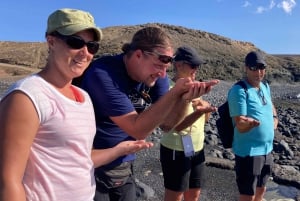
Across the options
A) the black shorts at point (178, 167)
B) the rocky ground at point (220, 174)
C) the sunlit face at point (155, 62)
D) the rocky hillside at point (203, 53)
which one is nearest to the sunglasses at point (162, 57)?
the sunlit face at point (155, 62)

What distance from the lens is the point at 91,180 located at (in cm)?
254

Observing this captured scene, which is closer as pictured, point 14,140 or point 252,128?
point 14,140

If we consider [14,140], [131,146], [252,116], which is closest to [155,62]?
[131,146]

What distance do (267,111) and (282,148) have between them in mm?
Answer: 6325

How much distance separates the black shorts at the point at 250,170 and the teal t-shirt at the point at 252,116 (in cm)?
6

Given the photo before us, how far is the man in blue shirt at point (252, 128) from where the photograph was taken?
15.8 feet

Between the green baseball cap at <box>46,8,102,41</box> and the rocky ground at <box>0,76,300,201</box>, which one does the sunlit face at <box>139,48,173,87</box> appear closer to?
the green baseball cap at <box>46,8,102,41</box>

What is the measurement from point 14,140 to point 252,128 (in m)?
3.24

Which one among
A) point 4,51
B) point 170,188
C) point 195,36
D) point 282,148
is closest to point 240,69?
point 195,36

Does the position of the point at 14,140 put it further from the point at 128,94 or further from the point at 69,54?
the point at 128,94

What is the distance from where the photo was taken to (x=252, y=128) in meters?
4.84

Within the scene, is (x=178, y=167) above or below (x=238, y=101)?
below

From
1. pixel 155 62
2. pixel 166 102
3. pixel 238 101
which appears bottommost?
pixel 238 101

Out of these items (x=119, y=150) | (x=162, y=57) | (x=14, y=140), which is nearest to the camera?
(x=14, y=140)
